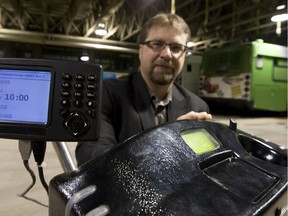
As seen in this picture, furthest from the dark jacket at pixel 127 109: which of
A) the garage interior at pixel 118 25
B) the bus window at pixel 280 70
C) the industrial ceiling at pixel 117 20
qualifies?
the bus window at pixel 280 70

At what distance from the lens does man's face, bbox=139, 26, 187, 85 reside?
977mm

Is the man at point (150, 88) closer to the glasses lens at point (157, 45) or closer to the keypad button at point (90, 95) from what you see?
the glasses lens at point (157, 45)

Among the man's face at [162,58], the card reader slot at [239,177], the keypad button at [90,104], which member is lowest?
the card reader slot at [239,177]

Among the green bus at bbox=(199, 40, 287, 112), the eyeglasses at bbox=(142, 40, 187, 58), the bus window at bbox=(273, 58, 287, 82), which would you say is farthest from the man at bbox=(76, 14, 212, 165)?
the bus window at bbox=(273, 58, 287, 82)

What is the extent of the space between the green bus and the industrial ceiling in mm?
740

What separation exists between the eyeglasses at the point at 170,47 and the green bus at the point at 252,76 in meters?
4.73

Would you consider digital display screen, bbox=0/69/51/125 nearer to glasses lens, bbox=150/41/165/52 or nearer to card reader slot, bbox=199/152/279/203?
card reader slot, bbox=199/152/279/203

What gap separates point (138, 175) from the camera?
0.35m

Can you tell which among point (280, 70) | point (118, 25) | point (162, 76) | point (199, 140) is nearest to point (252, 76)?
point (280, 70)

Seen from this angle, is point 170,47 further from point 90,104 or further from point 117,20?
point 117,20

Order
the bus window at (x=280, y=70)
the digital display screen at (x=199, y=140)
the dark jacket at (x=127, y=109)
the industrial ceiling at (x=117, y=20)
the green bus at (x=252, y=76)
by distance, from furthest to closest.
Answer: the industrial ceiling at (x=117, y=20), the bus window at (x=280, y=70), the green bus at (x=252, y=76), the dark jacket at (x=127, y=109), the digital display screen at (x=199, y=140)

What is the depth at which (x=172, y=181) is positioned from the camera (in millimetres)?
358

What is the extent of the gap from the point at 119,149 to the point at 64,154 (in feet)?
0.83

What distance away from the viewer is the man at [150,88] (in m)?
0.98
